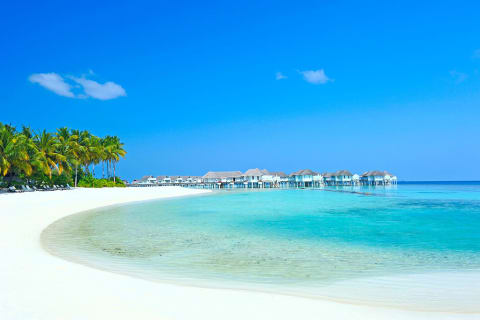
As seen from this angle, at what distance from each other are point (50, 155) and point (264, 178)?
54.3 meters

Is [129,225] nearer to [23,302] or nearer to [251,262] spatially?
[251,262]

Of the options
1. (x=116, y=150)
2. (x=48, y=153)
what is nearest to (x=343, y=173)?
(x=116, y=150)

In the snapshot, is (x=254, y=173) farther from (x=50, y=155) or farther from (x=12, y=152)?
(x=12, y=152)

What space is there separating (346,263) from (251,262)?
6.52 feet

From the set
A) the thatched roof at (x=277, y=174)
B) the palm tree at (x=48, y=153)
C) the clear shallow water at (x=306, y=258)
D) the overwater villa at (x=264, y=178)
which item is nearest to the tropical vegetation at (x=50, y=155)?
the palm tree at (x=48, y=153)

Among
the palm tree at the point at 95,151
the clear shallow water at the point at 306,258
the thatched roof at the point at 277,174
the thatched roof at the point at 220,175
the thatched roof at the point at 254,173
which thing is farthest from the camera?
the thatched roof at the point at 220,175

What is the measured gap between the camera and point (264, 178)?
78.1m

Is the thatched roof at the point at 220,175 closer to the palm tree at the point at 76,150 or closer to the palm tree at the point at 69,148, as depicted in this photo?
the palm tree at the point at 76,150

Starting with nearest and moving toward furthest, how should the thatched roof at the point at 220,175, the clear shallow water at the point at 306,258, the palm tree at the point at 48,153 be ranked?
the clear shallow water at the point at 306,258 < the palm tree at the point at 48,153 < the thatched roof at the point at 220,175

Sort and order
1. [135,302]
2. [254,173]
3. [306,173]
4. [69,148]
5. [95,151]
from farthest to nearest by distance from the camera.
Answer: [254,173] < [306,173] < [95,151] < [69,148] < [135,302]

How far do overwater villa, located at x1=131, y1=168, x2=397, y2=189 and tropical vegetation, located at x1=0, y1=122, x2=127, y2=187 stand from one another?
117 feet

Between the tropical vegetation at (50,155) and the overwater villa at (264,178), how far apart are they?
3552 centimetres

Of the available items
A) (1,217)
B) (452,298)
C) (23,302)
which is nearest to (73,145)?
(1,217)

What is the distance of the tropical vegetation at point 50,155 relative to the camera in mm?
24750
